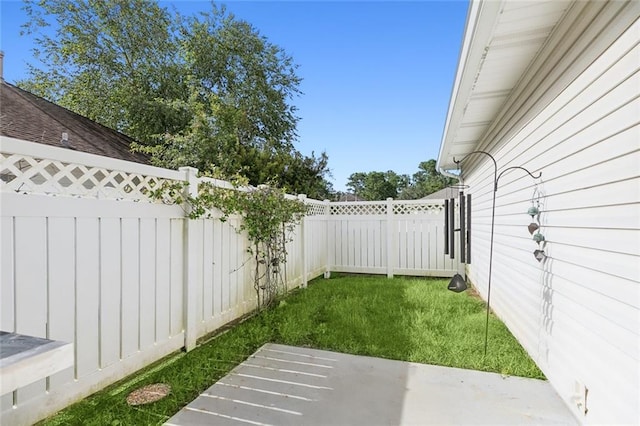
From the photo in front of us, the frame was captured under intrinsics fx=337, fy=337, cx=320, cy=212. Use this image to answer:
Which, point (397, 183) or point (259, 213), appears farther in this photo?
point (397, 183)

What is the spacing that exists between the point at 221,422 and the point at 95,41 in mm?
14352

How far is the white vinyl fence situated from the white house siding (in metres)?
3.12

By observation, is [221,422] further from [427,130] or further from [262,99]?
[427,130]

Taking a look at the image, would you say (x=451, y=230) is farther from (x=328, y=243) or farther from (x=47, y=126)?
(x=47, y=126)

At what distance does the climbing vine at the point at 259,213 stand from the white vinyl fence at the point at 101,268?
128mm

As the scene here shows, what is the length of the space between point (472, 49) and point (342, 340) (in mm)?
2882

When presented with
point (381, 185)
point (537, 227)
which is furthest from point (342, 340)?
point (381, 185)

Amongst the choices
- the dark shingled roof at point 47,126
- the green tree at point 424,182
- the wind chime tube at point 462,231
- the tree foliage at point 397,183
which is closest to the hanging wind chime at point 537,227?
the wind chime tube at point 462,231

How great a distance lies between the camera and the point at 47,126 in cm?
628

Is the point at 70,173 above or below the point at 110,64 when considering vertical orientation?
below

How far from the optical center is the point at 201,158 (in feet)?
30.5

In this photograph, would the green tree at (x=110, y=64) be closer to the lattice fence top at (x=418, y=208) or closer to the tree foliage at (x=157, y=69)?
the tree foliage at (x=157, y=69)

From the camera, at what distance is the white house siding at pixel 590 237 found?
161 centimetres

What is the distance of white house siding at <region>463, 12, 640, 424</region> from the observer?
63.4 inches
